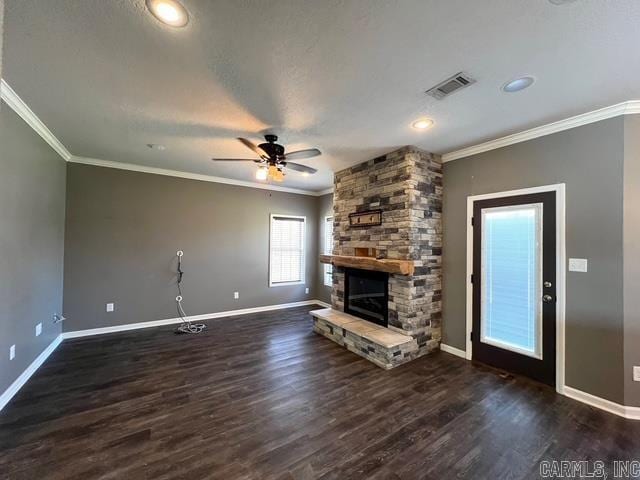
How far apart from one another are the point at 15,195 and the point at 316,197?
16.4 ft

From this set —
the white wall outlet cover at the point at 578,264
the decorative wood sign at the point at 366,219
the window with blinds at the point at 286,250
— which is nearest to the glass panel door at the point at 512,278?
the white wall outlet cover at the point at 578,264

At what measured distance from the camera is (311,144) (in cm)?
367

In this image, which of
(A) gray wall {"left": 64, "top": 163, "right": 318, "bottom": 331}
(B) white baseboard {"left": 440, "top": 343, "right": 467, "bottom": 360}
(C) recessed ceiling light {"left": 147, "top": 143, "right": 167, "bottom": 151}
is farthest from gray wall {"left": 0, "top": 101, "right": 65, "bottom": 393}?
(B) white baseboard {"left": 440, "top": 343, "right": 467, "bottom": 360}

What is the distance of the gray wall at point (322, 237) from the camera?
258 inches

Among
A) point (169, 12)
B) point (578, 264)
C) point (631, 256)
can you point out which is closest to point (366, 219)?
point (578, 264)

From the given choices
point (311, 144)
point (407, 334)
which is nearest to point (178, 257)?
point (311, 144)

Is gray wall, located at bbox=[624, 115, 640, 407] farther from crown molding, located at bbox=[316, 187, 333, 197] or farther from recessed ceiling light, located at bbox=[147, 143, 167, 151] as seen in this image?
recessed ceiling light, located at bbox=[147, 143, 167, 151]

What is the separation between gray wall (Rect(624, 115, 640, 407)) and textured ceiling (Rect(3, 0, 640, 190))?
1.37 feet

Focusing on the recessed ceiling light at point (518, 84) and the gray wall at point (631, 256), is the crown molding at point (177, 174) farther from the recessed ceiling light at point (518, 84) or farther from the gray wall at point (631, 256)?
the gray wall at point (631, 256)

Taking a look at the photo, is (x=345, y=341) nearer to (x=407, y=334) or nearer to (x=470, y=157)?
(x=407, y=334)

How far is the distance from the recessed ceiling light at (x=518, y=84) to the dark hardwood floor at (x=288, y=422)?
282cm

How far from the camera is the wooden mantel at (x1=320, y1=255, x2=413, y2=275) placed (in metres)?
3.60

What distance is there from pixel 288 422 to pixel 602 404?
290 cm

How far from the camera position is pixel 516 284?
10.8 feet
